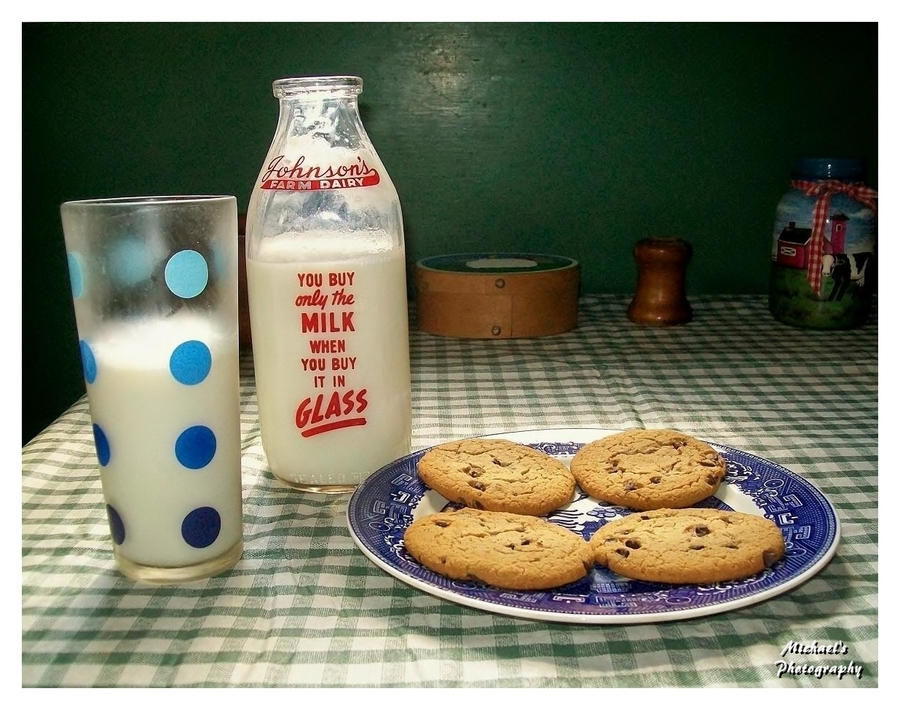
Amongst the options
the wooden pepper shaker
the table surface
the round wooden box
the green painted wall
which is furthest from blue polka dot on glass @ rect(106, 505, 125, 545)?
the green painted wall

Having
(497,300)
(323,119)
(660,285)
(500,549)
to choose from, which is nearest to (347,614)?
(500,549)

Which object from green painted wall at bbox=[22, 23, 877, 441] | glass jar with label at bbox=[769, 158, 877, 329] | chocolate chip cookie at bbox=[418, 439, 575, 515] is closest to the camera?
chocolate chip cookie at bbox=[418, 439, 575, 515]

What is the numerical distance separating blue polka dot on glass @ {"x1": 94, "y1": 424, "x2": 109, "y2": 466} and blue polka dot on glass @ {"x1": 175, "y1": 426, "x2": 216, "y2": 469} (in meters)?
0.04

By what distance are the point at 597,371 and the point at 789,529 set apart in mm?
565

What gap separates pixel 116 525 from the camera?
570mm

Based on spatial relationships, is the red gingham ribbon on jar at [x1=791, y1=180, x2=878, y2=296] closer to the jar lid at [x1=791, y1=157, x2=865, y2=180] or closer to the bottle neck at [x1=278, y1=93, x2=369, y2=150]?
the jar lid at [x1=791, y1=157, x2=865, y2=180]

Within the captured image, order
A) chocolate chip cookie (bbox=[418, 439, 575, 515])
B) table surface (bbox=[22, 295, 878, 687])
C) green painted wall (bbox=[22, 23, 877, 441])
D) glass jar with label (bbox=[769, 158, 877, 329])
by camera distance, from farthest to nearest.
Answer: green painted wall (bbox=[22, 23, 877, 441])
glass jar with label (bbox=[769, 158, 877, 329])
chocolate chip cookie (bbox=[418, 439, 575, 515])
table surface (bbox=[22, 295, 878, 687])

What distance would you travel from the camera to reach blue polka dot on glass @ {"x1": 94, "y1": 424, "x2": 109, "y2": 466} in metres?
0.55

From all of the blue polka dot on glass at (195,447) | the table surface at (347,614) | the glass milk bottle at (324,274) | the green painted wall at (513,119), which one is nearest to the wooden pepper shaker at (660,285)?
the green painted wall at (513,119)

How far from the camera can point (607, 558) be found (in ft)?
1.79

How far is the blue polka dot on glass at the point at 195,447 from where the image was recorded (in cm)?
55

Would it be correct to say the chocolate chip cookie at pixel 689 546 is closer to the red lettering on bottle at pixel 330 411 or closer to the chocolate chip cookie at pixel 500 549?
the chocolate chip cookie at pixel 500 549

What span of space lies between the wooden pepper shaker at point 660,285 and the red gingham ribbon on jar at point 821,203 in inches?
6.9

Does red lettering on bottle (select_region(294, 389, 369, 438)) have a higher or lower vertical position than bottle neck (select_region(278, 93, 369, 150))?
lower
